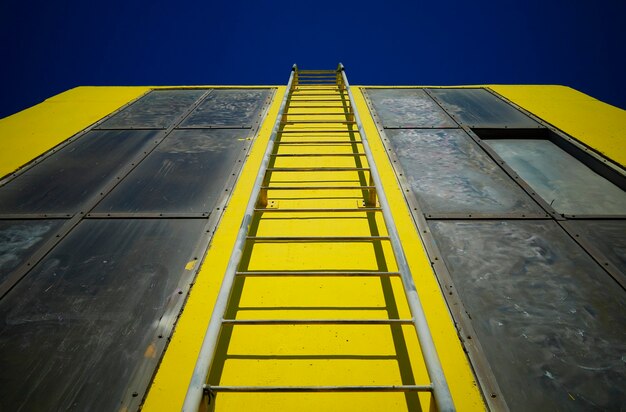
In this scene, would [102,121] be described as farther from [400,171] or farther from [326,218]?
[400,171]

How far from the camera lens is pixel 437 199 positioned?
3004mm

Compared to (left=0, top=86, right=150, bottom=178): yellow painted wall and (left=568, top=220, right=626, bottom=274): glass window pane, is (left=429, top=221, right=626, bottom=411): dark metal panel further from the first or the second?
(left=0, top=86, right=150, bottom=178): yellow painted wall

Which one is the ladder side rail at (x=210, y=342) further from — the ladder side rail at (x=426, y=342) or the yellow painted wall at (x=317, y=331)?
the ladder side rail at (x=426, y=342)

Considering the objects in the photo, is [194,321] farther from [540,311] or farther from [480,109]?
[480,109]

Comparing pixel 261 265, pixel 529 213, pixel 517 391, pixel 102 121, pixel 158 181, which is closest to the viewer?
pixel 517 391

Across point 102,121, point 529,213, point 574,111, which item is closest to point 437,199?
point 529,213

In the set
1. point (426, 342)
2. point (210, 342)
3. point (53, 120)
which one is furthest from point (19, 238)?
point (426, 342)

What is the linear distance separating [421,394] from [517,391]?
50 centimetres

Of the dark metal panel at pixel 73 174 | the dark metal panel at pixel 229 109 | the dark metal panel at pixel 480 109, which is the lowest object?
the dark metal panel at pixel 73 174

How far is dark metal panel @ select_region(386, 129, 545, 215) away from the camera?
2918 millimetres

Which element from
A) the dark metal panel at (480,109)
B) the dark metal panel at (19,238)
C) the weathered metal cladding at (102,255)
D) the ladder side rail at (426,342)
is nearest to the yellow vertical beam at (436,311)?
the ladder side rail at (426,342)

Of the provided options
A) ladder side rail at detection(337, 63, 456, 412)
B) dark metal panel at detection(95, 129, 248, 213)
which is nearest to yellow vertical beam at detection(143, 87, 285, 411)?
dark metal panel at detection(95, 129, 248, 213)

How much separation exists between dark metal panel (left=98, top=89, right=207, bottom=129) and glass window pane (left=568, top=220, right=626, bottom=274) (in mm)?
5023

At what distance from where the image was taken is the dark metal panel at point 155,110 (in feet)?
15.1
